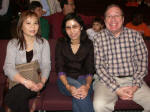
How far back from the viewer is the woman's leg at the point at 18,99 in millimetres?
2211

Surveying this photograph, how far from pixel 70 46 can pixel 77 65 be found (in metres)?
0.28

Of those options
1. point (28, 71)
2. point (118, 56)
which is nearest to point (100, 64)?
point (118, 56)

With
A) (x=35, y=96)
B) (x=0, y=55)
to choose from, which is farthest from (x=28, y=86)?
(x=0, y=55)

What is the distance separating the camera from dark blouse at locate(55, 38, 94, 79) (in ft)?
8.43

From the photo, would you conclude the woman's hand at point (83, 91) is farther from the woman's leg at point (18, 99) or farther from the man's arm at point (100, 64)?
the woman's leg at point (18, 99)

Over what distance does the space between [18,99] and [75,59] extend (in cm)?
88

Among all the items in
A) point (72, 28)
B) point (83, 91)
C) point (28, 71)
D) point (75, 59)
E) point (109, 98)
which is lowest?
point (109, 98)

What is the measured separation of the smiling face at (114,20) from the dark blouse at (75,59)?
0.36 metres

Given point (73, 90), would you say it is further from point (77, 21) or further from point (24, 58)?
point (77, 21)

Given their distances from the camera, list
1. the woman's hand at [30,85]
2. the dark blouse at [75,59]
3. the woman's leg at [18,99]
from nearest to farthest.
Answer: the woman's leg at [18,99], the woman's hand at [30,85], the dark blouse at [75,59]

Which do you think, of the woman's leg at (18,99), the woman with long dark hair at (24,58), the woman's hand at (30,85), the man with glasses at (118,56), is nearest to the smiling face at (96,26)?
the man with glasses at (118,56)

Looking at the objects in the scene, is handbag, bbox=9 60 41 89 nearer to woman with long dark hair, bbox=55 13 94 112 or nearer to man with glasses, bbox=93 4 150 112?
woman with long dark hair, bbox=55 13 94 112

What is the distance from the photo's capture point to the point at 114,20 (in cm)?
250

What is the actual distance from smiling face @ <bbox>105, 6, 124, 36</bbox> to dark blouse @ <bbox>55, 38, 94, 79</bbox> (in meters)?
0.36
